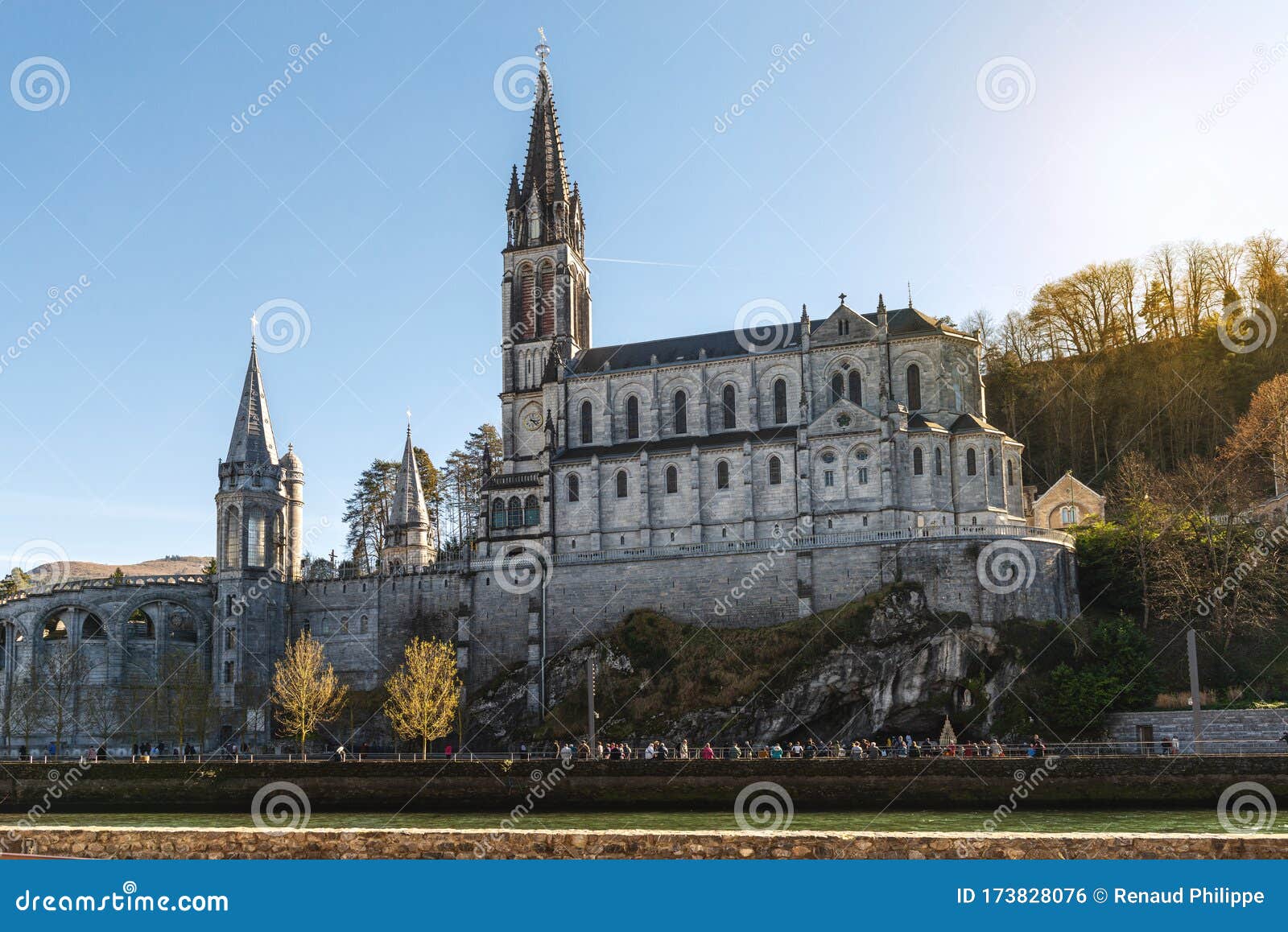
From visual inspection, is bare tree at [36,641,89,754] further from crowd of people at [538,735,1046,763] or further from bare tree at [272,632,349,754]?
crowd of people at [538,735,1046,763]

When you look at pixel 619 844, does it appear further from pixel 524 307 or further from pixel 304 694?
pixel 524 307

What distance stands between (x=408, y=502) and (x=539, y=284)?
53.0 ft

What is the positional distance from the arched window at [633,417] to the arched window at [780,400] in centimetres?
783

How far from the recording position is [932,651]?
49.8m

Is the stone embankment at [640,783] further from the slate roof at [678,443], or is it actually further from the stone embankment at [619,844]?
the slate roof at [678,443]

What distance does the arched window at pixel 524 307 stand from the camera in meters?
73.9

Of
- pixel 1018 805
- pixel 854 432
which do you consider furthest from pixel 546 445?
pixel 1018 805

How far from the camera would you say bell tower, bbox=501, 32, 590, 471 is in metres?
71.9

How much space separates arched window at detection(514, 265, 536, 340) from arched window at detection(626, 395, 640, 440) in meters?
8.45

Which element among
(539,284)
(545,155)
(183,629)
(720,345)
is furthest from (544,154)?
(183,629)

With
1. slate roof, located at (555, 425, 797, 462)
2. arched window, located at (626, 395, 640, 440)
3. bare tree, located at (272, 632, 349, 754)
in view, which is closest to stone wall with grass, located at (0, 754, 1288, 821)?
bare tree, located at (272, 632, 349, 754)

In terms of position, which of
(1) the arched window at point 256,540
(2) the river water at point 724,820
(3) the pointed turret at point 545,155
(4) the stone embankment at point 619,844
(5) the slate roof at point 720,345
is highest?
(3) the pointed turret at point 545,155

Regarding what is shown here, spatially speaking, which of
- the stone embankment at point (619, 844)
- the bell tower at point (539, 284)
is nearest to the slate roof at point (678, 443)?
the bell tower at point (539, 284)

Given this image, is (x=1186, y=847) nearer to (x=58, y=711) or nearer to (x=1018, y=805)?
(x=1018, y=805)
